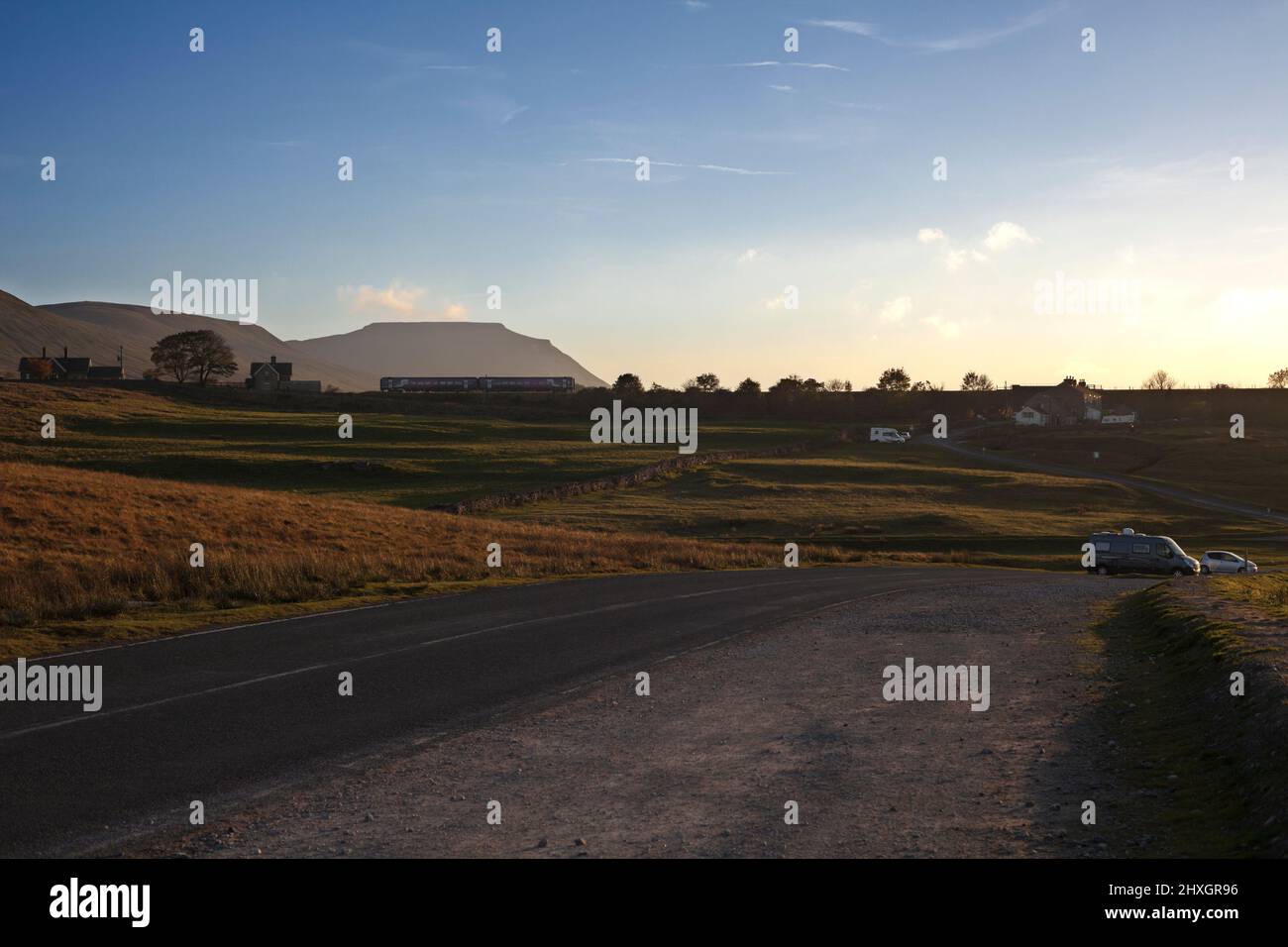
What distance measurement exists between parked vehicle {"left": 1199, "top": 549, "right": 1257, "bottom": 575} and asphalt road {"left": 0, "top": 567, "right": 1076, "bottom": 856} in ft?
74.6

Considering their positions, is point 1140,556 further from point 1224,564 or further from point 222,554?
point 222,554

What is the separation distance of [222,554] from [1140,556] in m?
34.2

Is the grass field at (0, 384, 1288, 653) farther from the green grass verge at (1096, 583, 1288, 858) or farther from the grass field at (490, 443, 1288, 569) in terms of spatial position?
the green grass verge at (1096, 583, 1288, 858)

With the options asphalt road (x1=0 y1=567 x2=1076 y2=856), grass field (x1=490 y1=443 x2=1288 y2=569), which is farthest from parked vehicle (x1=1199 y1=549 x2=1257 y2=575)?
asphalt road (x1=0 y1=567 x2=1076 y2=856)

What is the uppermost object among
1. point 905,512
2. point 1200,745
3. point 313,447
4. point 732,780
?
point 313,447

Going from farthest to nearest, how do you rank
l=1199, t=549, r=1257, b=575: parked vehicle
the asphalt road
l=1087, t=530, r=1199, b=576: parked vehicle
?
l=1199, t=549, r=1257, b=575: parked vehicle < l=1087, t=530, r=1199, b=576: parked vehicle < the asphalt road

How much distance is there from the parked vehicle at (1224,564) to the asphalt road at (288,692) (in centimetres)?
2273

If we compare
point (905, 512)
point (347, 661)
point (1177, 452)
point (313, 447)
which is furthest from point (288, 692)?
point (1177, 452)

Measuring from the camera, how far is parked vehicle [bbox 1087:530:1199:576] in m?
41.5

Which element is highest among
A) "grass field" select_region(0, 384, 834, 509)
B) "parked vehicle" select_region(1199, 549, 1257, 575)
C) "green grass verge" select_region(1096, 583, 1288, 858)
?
"grass field" select_region(0, 384, 834, 509)

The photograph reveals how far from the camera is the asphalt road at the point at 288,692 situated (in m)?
9.83

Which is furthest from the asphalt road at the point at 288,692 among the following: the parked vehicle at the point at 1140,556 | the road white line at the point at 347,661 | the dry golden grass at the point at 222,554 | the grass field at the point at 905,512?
the grass field at the point at 905,512

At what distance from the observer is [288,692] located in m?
14.8
